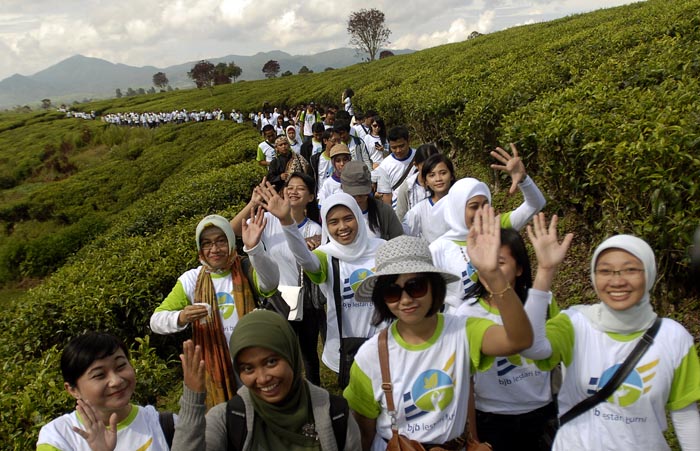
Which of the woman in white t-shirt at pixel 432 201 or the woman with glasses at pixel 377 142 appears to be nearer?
the woman in white t-shirt at pixel 432 201

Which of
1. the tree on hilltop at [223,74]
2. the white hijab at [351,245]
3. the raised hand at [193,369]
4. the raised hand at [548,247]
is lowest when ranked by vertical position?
the raised hand at [193,369]

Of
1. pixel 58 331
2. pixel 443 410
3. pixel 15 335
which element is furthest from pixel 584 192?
pixel 15 335

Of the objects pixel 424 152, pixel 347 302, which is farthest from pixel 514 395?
pixel 424 152

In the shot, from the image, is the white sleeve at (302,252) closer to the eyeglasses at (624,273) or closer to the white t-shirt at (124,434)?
the white t-shirt at (124,434)

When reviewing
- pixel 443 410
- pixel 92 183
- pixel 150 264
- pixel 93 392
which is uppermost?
pixel 93 392

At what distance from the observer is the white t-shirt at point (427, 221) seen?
392 cm

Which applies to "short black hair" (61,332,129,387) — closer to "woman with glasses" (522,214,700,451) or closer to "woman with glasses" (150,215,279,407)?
"woman with glasses" (150,215,279,407)

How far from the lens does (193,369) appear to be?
1997 millimetres

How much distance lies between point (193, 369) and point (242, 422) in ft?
0.95

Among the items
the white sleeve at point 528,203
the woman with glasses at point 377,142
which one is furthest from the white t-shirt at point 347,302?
the woman with glasses at point 377,142

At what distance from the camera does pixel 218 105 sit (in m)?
41.7

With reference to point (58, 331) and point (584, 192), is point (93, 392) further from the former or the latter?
point (584, 192)

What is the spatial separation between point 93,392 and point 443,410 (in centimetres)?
146

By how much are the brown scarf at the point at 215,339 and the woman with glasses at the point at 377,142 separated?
520cm
